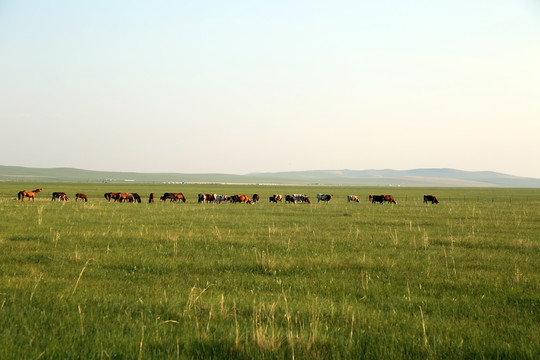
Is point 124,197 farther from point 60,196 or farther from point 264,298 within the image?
point 264,298

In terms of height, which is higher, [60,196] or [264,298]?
[264,298]

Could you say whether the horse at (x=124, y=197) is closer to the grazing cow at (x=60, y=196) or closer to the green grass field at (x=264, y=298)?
the grazing cow at (x=60, y=196)

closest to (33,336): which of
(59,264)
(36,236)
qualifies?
(59,264)

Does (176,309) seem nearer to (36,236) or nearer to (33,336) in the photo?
(33,336)

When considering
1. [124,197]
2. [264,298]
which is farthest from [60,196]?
[264,298]

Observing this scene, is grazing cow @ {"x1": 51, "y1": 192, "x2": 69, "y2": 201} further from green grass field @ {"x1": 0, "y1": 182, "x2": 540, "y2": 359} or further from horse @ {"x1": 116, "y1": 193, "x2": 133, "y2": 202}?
green grass field @ {"x1": 0, "y1": 182, "x2": 540, "y2": 359}

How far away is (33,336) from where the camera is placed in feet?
18.3

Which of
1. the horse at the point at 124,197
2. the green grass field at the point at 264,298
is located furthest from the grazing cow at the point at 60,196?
the green grass field at the point at 264,298

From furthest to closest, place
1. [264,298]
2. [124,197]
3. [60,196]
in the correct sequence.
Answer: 1. [60,196]
2. [124,197]
3. [264,298]

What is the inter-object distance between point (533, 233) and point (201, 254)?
15.3 meters

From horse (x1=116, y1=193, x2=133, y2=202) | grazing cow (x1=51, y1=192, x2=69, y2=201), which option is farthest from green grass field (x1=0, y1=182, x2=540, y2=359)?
grazing cow (x1=51, y1=192, x2=69, y2=201)

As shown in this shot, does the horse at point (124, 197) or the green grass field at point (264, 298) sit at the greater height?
the green grass field at point (264, 298)

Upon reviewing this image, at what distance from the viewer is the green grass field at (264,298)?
548 centimetres

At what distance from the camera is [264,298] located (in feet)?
25.9
